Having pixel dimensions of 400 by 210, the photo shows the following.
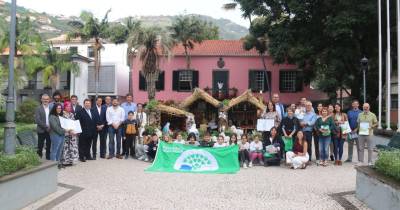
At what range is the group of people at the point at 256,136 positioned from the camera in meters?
12.4

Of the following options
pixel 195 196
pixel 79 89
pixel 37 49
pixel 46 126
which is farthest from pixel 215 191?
pixel 79 89

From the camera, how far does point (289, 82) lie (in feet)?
117

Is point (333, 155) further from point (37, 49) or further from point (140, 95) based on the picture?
point (37, 49)

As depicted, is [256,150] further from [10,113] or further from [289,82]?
[289,82]

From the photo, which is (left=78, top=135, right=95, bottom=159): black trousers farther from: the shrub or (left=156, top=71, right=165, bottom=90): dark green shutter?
(left=156, top=71, right=165, bottom=90): dark green shutter

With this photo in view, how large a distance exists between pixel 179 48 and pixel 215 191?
28858 mm

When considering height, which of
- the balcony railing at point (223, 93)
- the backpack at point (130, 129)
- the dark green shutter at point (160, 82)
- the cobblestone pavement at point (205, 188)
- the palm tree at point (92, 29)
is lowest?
the cobblestone pavement at point (205, 188)

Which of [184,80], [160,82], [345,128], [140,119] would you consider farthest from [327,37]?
[140,119]

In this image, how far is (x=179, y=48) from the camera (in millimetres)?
37281

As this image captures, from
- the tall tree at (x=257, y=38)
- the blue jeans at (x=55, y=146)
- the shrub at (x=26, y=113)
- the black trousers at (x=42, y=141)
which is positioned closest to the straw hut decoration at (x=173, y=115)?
the black trousers at (x=42, y=141)

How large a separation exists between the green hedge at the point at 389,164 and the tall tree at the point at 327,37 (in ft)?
58.4

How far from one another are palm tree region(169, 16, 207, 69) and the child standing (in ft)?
70.1

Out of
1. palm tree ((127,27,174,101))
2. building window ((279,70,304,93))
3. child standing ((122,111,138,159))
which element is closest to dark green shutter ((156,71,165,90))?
palm tree ((127,27,174,101))

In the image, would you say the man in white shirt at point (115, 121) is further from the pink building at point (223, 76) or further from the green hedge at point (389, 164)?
the pink building at point (223, 76)
